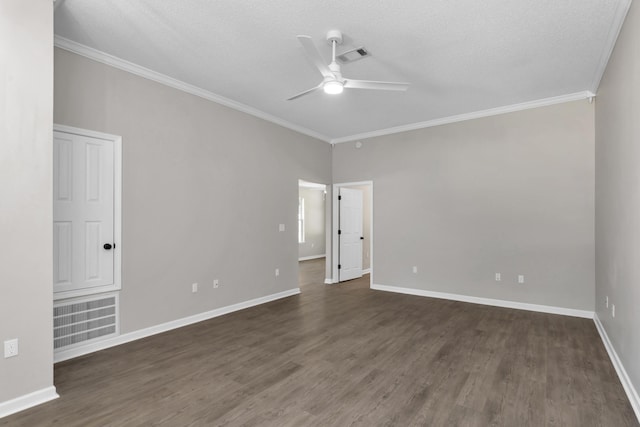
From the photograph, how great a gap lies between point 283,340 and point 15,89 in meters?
3.16

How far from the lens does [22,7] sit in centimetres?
235

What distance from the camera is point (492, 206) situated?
5.11 meters

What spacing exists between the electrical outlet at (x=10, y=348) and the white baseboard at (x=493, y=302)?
5.08m

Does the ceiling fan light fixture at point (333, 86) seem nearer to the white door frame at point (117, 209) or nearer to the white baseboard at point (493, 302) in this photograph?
the white door frame at point (117, 209)

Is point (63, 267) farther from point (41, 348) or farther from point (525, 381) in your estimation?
point (525, 381)

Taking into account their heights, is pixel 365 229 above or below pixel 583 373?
above

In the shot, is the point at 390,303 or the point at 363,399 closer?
the point at 363,399

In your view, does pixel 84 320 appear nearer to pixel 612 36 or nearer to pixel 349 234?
pixel 349 234

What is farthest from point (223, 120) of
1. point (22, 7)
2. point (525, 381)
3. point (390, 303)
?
point (525, 381)

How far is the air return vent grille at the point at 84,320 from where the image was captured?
310cm

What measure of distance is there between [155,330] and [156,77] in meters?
2.94

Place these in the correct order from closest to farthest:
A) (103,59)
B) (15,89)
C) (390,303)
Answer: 1. (15,89)
2. (103,59)
3. (390,303)

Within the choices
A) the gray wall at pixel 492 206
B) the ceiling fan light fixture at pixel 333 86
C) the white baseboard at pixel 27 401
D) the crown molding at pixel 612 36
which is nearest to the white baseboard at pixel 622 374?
the gray wall at pixel 492 206

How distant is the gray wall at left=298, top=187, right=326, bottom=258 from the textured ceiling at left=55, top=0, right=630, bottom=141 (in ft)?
21.1
